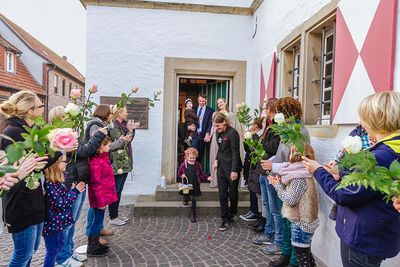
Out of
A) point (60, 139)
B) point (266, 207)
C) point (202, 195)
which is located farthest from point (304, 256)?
point (202, 195)

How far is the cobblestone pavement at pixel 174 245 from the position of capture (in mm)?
3703

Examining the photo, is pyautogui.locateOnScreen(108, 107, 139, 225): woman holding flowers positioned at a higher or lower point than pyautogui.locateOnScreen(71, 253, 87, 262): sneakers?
higher

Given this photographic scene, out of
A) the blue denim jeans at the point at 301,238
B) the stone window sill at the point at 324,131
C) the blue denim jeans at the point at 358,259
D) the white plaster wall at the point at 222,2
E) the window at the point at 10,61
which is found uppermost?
the window at the point at 10,61

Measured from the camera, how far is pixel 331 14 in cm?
349

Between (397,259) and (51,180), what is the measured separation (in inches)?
113

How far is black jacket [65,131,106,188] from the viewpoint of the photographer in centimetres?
338

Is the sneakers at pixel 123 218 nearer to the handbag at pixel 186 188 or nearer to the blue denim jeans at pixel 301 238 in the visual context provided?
the handbag at pixel 186 188

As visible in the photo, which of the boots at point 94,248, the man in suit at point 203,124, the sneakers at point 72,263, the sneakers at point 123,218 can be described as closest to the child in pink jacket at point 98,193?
the boots at point 94,248

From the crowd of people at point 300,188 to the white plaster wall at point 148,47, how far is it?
96 centimetres

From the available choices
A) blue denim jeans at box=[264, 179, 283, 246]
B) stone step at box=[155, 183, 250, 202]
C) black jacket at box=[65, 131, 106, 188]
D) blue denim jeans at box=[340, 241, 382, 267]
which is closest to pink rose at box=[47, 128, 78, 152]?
blue denim jeans at box=[340, 241, 382, 267]

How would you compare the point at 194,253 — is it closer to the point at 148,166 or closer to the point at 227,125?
the point at 227,125

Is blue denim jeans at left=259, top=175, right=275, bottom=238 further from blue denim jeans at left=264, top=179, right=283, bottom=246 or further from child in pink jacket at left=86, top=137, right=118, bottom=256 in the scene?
child in pink jacket at left=86, top=137, right=118, bottom=256

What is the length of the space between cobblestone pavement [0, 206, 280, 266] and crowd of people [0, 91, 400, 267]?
0.58 ft

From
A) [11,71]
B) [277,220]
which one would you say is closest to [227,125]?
[277,220]
